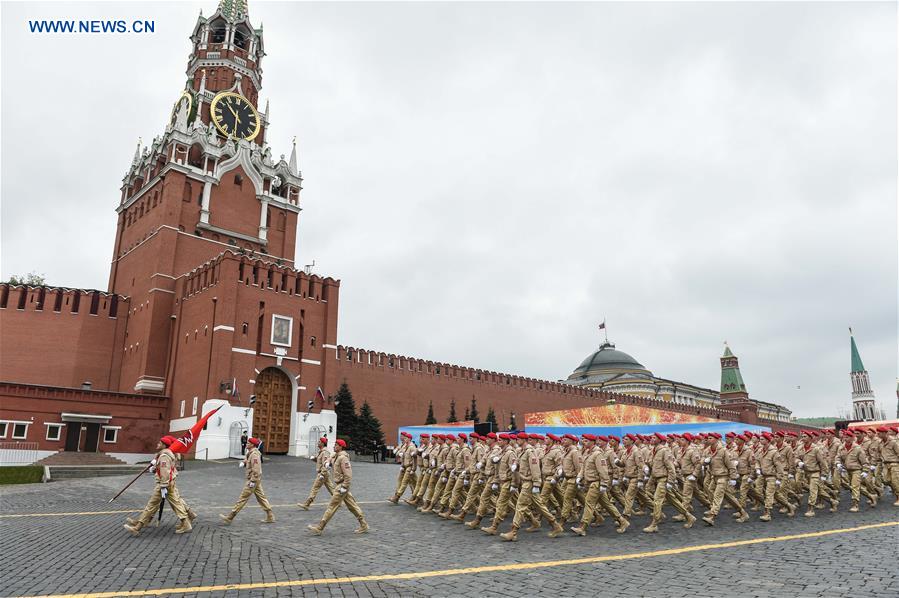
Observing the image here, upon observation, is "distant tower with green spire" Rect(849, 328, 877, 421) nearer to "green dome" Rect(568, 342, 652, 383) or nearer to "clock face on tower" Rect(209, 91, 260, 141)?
"green dome" Rect(568, 342, 652, 383)

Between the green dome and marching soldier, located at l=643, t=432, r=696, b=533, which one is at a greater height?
the green dome

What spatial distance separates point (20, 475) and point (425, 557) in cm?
1692

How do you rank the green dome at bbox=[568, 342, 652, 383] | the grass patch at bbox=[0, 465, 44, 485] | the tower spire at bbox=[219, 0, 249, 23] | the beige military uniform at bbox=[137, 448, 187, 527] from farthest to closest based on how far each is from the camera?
the green dome at bbox=[568, 342, 652, 383]
the tower spire at bbox=[219, 0, 249, 23]
the grass patch at bbox=[0, 465, 44, 485]
the beige military uniform at bbox=[137, 448, 187, 527]

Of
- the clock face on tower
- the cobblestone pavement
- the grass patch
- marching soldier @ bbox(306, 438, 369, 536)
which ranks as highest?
the clock face on tower

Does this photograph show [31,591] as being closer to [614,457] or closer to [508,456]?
[508,456]

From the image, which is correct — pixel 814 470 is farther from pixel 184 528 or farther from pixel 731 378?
pixel 731 378

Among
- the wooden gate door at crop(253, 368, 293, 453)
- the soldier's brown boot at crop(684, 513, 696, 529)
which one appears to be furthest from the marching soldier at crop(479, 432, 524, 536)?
the wooden gate door at crop(253, 368, 293, 453)

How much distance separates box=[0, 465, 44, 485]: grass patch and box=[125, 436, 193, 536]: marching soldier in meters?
12.0

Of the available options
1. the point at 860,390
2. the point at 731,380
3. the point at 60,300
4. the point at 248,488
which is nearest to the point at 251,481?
the point at 248,488

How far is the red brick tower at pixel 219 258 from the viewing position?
28.4m

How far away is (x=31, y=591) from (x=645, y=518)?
9.88 metres

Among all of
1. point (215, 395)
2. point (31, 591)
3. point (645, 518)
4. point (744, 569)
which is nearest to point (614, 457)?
point (645, 518)

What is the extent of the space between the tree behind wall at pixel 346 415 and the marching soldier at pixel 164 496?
2387 centimetres

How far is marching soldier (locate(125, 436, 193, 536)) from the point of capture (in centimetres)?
919
